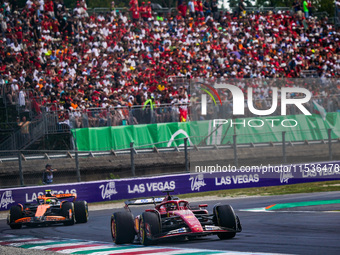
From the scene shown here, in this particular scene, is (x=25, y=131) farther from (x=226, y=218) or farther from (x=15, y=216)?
(x=226, y=218)

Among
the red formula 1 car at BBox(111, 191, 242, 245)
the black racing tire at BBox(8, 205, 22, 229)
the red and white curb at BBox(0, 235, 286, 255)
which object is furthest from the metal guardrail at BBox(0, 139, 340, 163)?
the red formula 1 car at BBox(111, 191, 242, 245)

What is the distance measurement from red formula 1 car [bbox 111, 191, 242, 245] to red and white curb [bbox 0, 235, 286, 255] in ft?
0.73

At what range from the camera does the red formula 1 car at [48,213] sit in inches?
554

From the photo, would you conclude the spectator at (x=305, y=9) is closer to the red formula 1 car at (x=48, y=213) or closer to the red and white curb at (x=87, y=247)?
the red formula 1 car at (x=48, y=213)

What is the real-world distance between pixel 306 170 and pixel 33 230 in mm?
11411

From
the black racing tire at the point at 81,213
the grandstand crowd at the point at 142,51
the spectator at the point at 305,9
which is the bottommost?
the black racing tire at the point at 81,213

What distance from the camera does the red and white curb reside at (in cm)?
878

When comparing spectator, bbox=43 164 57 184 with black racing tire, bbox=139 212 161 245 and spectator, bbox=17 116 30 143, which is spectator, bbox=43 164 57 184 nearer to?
spectator, bbox=17 116 30 143

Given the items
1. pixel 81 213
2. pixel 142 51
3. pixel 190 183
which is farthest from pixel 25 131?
pixel 142 51

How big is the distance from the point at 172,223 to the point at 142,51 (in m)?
18.9

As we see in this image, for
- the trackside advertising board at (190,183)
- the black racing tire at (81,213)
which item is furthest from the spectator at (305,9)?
the black racing tire at (81,213)

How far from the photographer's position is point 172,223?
32.1ft

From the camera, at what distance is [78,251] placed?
9.66 metres

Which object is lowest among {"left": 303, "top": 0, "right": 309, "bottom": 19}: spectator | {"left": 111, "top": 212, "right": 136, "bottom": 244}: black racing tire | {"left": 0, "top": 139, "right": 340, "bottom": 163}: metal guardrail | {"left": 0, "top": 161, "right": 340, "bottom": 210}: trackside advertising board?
{"left": 0, "top": 161, "right": 340, "bottom": 210}: trackside advertising board
